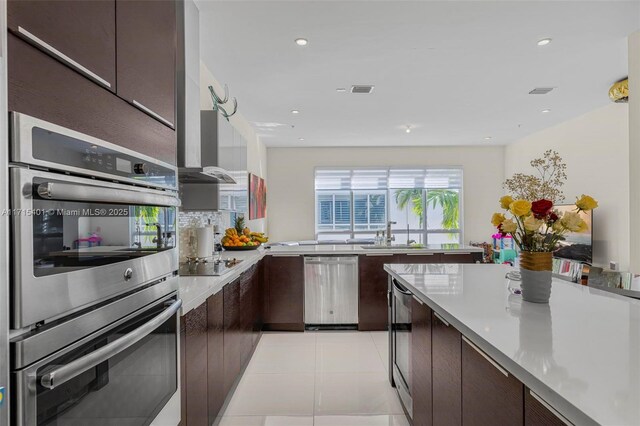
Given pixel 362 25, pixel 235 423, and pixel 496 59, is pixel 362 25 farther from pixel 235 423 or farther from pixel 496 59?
pixel 235 423

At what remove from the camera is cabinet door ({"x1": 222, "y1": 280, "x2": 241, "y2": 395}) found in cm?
227

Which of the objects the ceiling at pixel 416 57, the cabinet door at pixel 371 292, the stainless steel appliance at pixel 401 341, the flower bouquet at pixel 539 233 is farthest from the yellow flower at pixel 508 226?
the cabinet door at pixel 371 292

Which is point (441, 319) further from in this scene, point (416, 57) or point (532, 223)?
point (416, 57)

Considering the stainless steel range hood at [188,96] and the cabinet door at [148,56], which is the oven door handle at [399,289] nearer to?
the stainless steel range hood at [188,96]

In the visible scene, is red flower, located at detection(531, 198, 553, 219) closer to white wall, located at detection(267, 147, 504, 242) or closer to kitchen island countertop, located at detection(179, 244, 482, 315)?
kitchen island countertop, located at detection(179, 244, 482, 315)

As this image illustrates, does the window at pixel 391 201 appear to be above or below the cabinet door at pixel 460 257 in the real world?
above

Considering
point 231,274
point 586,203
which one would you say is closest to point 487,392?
point 586,203

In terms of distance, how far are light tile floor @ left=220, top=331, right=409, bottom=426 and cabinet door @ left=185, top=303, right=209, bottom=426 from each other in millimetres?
567

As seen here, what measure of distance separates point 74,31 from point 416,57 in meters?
3.03

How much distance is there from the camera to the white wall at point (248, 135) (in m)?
3.45

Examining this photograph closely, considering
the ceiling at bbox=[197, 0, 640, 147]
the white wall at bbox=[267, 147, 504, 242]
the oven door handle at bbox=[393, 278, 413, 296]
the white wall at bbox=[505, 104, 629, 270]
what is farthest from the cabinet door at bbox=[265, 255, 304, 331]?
the white wall at bbox=[505, 104, 629, 270]

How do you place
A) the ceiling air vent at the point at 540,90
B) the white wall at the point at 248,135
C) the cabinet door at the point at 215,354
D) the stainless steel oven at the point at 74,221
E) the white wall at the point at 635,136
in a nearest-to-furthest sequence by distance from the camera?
the stainless steel oven at the point at 74,221
the cabinet door at the point at 215,354
the white wall at the point at 635,136
the white wall at the point at 248,135
the ceiling air vent at the point at 540,90

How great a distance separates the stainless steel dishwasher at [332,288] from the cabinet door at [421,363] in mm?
1941

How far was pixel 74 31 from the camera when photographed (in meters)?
0.84
